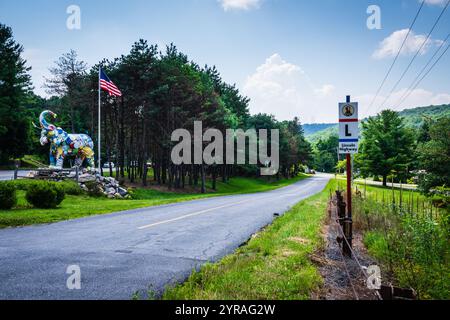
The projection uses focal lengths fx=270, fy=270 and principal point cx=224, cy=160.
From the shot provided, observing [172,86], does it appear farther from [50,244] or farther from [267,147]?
[267,147]

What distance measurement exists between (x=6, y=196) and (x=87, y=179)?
835 centimetres

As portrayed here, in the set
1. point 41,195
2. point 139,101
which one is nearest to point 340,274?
point 41,195

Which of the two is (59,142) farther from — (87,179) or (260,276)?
(260,276)

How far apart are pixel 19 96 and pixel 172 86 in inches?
874

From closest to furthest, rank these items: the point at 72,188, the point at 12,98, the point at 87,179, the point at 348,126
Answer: the point at 348,126 < the point at 72,188 < the point at 87,179 < the point at 12,98

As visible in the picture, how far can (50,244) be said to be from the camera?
6402mm

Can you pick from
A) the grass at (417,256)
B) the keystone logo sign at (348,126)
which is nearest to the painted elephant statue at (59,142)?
the keystone logo sign at (348,126)

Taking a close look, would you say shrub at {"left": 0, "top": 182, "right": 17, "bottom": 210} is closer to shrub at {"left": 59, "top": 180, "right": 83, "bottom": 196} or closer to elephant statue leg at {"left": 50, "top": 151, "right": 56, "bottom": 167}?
shrub at {"left": 59, "top": 180, "right": 83, "bottom": 196}

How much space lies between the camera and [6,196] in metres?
11.2

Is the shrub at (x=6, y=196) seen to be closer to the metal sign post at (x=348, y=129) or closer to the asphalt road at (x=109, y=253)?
the asphalt road at (x=109, y=253)

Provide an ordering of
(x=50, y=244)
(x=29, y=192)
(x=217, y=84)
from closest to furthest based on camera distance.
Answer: (x=50, y=244)
(x=29, y=192)
(x=217, y=84)

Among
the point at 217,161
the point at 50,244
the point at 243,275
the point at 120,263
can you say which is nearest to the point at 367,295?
the point at 243,275

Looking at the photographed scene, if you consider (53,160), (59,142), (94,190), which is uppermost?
(59,142)

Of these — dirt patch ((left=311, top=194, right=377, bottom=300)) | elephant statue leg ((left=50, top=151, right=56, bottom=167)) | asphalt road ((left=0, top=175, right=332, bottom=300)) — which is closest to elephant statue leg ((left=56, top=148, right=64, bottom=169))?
elephant statue leg ((left=50, top=151, right=56, bottom=167))
